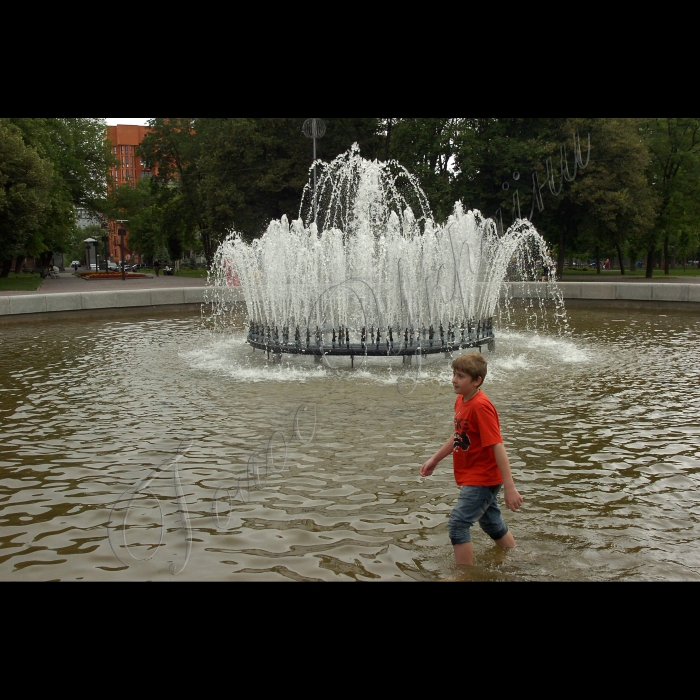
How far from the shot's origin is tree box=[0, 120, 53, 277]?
97.1 ft

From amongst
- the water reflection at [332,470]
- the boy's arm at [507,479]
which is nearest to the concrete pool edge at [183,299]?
the water reflection at [332,470]

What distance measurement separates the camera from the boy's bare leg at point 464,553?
4.28m

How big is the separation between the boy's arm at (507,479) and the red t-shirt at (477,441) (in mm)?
57

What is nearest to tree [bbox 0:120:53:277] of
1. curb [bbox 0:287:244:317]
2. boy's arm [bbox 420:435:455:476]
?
curb [bbox 0:287:244:317]

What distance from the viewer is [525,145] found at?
32.2 meters

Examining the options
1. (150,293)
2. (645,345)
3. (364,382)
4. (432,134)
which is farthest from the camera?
(432,134)

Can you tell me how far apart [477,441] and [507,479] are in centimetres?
29

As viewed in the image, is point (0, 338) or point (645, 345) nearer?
point (645, 345)

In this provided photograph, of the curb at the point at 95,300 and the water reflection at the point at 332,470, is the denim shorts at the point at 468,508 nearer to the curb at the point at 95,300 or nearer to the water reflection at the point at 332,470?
the water reflection at the point at 332,470

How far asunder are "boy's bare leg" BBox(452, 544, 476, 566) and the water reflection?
7 cm

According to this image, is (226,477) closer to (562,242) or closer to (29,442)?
(29,442)

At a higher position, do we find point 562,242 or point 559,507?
point 562,242

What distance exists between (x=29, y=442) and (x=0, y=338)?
9.49 meters
